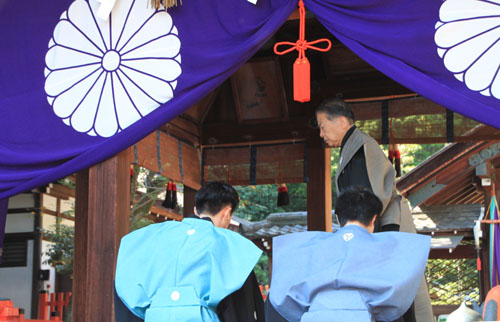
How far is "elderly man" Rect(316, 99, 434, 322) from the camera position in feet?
13.1

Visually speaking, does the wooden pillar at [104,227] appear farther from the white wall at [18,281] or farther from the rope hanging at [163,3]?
the white wall at [18,281]

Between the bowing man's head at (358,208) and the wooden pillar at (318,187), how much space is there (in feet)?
13.1

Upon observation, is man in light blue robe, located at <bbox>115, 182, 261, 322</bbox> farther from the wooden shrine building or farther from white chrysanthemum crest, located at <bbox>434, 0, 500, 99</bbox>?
the wooden shrine building

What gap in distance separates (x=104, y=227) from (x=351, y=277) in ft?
7.32

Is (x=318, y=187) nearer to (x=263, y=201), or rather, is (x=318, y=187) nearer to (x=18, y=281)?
(x=18, y=281)

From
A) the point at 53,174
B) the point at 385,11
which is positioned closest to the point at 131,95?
the point at 53,174

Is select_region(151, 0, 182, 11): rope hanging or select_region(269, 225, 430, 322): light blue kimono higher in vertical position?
select_region(151, 0, 182, 11): rope hanging

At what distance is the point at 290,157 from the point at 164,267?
427 cm

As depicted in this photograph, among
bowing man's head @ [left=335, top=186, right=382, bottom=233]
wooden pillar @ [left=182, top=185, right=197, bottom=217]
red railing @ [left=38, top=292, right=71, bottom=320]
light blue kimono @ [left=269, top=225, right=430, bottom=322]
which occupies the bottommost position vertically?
red railing @ [left=38, top=292, right=71, bottom=320]

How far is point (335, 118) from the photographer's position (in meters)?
4.31

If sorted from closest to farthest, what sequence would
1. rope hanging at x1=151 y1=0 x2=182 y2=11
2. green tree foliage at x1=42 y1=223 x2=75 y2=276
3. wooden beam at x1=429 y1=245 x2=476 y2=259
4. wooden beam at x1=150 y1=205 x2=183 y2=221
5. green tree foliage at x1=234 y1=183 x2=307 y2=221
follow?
rope hanging at x1=151 y1=0 x2=182 y2=11
green tree foliage at x1=42 y1=223 x2=75 y2=276
wooden beam at x1=150 y1=205 x2=183 y2=221
wooden beam at x1=429 y1=245 x2=476 y2=259
green tree foliage at x1=234 y1=183 x2=307 y2=221

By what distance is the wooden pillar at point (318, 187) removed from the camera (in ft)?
23.5

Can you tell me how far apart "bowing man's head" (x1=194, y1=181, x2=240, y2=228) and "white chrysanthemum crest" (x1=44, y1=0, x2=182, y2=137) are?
1.22 metres

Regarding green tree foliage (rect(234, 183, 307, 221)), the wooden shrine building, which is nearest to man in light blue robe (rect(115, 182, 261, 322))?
the wooden shrine building
